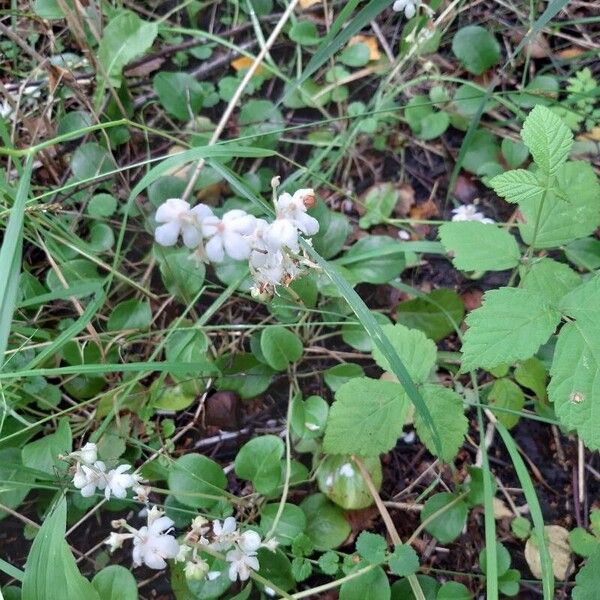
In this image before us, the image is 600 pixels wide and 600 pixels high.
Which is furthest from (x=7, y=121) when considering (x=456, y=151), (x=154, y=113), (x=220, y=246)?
(x=456, y=151)

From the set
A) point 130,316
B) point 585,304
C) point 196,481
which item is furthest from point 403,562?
point 130,316

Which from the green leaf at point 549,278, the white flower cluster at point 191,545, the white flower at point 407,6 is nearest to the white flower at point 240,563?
the white flower cluster at point 191,545

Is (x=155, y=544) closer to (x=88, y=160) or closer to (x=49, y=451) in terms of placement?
(x=49, y=451)

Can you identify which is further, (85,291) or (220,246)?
(85,291)

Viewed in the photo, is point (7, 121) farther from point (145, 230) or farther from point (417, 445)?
point (417, 445)

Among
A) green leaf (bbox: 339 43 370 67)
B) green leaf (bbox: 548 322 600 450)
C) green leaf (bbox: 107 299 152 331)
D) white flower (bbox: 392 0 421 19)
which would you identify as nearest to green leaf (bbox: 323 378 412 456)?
green leaf (bbox: 548 322 600 450)

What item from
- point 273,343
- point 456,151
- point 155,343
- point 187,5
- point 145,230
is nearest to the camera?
point 273,343
